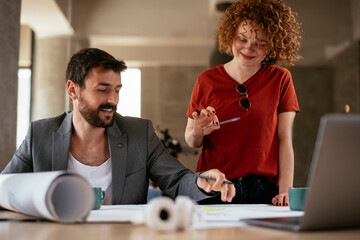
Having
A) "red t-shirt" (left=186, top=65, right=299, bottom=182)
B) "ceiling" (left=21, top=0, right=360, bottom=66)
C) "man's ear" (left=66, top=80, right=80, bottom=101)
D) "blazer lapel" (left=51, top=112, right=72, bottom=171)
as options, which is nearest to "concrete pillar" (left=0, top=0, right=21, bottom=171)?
"man's ear" (left=66, top=80, right=80, bottom=101)

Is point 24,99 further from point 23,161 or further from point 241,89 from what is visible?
point 241,89

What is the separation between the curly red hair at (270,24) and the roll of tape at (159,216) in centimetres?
125

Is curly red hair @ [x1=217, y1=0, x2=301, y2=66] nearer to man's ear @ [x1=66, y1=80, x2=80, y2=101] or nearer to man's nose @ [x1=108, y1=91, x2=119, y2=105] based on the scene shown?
man's nose @ [x1=108, y1=91, x2=119, y2=105]

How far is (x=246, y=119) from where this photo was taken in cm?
193

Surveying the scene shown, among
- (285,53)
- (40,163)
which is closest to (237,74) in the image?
(285,53)

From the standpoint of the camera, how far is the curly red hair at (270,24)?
6.40 feet

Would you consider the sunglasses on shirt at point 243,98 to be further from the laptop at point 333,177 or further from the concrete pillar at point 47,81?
the concrete pillar at point 47,81

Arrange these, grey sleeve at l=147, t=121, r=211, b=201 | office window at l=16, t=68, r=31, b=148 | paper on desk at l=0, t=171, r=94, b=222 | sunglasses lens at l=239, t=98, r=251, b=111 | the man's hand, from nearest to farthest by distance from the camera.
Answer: paper on desk at l=0, t=171, r=94, b=222 < the man's hand < grey sleeve at l=147, t=121, r=211, b=201 < sunglasses lens at l=239, t=98, r=251, b=111 < office window at l=16, t=68, r=31, b=148

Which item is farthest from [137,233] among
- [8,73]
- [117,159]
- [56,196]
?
[8,73]

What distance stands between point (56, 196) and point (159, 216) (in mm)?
343

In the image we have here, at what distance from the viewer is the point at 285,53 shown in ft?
6.77

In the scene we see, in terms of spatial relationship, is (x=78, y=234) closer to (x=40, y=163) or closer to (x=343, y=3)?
(x=40, y=163)

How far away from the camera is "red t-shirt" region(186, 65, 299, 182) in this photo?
1870mm

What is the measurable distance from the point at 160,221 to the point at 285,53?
1430 millimetres
